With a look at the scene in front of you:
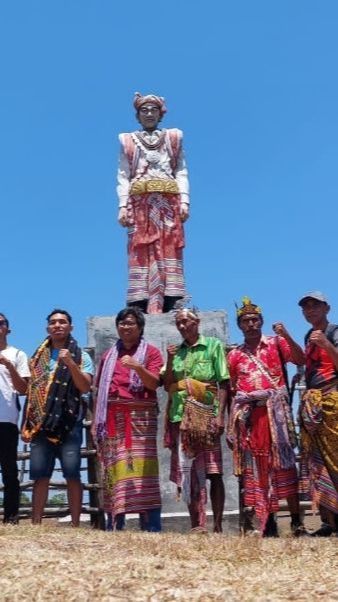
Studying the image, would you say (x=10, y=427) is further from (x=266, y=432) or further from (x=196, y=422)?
(x=266, y=432)

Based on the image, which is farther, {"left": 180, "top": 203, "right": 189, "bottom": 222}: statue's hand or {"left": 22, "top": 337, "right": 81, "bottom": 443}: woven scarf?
{"left": 180, "top": 203, "right": 189, "bottom": 222}: statue's hand

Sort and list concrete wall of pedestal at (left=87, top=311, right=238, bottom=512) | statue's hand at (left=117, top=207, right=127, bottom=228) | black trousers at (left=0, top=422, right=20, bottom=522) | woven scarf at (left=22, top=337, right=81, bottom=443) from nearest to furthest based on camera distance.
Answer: woven scarf at (left=22, top=337, right=81, bottom=443) → black trousers at (left=0, top=422, right=20, bottom=522) → concrete wall of pedestal at (left=87, top=311, right=238, bottom=512) → statue's hand at (left=117, top=207, right=127, bottom=228)

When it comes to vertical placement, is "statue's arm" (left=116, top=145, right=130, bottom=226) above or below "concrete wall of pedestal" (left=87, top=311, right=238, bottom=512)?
above

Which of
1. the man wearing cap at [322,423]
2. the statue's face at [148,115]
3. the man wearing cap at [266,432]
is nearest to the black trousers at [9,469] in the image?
the man wearing cap at [266,432]

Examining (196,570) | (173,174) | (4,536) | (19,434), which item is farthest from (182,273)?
(196,570)

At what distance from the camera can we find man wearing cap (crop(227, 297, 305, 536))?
5.21 meters

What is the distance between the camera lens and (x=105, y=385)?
5402mm

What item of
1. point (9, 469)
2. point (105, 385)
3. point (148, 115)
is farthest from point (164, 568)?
point (148, 115)

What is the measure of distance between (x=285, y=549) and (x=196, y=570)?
745 millimetres

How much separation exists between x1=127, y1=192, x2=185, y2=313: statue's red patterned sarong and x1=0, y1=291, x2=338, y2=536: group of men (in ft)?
6.65

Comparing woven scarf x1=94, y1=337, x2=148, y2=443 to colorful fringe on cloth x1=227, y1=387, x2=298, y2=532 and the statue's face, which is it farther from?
the statue's face

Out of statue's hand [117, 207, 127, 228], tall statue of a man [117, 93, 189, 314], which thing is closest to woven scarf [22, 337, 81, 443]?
tall statue of a man [117, 93, 189, 314]

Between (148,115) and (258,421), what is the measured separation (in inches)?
155

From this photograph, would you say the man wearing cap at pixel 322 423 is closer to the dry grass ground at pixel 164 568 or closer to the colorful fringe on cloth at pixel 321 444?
the colorful fringe on cloth at pixel 321 444
